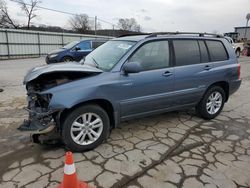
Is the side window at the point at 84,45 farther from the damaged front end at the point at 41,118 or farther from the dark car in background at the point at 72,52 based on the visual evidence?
the damaged front end at the point at 41,118

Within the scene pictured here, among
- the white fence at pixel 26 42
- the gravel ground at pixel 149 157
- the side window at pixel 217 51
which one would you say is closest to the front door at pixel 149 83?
the gravel ground at pixel 149 157

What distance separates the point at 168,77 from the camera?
13.7 feet

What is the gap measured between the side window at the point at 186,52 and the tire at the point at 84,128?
1806 mm

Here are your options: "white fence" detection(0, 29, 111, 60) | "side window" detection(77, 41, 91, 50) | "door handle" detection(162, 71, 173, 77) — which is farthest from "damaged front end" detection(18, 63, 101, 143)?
"white fence" detection(0, 29, 111, 60)

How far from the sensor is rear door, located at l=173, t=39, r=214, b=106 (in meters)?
4.36

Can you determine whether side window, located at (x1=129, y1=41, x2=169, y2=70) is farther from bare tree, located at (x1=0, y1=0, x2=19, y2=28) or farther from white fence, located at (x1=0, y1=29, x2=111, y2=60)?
bare tree, located at (x1=0, y1=0, x2=19, y2=28)

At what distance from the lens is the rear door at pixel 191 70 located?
436 cm

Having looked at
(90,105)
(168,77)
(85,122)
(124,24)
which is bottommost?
(85,122)

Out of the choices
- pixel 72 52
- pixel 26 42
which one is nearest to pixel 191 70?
pixel 72 52

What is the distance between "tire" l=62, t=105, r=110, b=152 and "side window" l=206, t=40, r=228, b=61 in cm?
273

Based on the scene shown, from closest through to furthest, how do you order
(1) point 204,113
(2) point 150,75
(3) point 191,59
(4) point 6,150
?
(4) point 6,150 → (2) point 150,75 → (3) point 191,59 → (1) point 204,113

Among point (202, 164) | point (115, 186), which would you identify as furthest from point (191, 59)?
point (115, 186)

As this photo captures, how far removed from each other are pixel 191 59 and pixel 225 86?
1229 millimetres

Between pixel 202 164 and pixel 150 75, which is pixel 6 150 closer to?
pixel 150 75
